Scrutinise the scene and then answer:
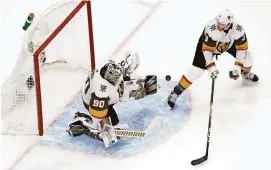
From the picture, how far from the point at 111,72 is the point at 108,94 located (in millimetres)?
161

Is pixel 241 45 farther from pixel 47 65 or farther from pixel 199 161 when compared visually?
pixel 47 65

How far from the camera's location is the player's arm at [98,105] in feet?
15.7

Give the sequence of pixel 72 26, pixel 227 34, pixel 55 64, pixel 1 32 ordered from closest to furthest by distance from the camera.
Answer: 1. pixel 227 34
2. pixel 72 26
3. pixel 55 64
4. pixel 1 32

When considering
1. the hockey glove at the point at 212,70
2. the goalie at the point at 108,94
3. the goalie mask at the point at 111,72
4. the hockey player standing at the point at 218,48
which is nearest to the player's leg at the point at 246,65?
the hockey player standing at the point at 218,48

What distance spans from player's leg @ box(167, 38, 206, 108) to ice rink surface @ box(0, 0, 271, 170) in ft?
0.62

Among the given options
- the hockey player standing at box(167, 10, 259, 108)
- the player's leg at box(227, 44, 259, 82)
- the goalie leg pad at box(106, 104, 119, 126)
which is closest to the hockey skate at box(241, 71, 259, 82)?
the player's leg at box(227, 44, 259, 82)

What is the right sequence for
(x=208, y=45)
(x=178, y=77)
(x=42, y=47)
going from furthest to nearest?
(x=178, y=77) < (x=208, y=45) < (x=42, y=47)

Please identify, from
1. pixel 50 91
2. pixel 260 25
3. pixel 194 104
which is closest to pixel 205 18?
pixel 260 25

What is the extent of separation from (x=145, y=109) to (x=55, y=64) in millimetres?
855

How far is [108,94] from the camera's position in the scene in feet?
15.8

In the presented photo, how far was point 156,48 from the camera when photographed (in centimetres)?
596

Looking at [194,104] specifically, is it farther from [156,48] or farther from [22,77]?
[22,77]

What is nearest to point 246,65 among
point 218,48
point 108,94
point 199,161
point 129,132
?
point 218,48

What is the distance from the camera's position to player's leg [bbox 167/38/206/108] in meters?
5.12
